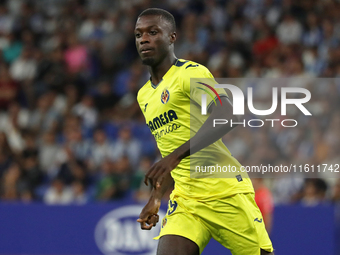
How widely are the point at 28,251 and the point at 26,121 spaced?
308cm

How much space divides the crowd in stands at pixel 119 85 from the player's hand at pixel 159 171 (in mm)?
5247

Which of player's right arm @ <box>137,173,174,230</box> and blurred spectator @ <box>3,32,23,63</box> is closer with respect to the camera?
player's right arm @ <box>137,173,174,230</box>

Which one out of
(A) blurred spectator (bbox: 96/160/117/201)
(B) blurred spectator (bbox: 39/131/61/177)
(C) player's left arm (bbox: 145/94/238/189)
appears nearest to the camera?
(C) player's left arm (bbox: 145/94/238/189)

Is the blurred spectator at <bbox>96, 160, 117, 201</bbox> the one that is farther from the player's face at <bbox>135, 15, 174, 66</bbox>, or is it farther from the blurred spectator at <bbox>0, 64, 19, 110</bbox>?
the player's face at <bbox>135, 15, 174, 66</bbox>

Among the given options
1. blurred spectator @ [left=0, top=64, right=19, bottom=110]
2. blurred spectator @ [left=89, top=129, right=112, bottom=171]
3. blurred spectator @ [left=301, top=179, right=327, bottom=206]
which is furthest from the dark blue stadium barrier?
blurred spectator @ [left=0, top=64, right=19, bottom=110]

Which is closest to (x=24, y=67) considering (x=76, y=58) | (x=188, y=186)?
(x=76, y=58)

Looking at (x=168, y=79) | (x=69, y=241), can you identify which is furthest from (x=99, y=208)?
(x=168, y=79)

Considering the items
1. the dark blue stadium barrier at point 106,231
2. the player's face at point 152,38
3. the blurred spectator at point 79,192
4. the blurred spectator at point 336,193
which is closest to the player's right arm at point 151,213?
the player's face at point 152,38

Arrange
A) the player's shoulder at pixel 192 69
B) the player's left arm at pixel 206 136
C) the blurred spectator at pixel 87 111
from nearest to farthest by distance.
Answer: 1. the player's left arm at pixel 206 136
2. the player's shoulder at pixel 192 69
3. the blurred spectator at pixel 87 111

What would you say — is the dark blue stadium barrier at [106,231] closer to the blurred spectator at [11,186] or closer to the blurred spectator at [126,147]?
the blurred spectator at [11,186]

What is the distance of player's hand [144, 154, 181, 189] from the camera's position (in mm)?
3270

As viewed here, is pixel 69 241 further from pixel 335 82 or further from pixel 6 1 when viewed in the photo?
pixel 6 1

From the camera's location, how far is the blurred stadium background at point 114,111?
8.62 metres

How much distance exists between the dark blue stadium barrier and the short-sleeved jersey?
4.72 metres
